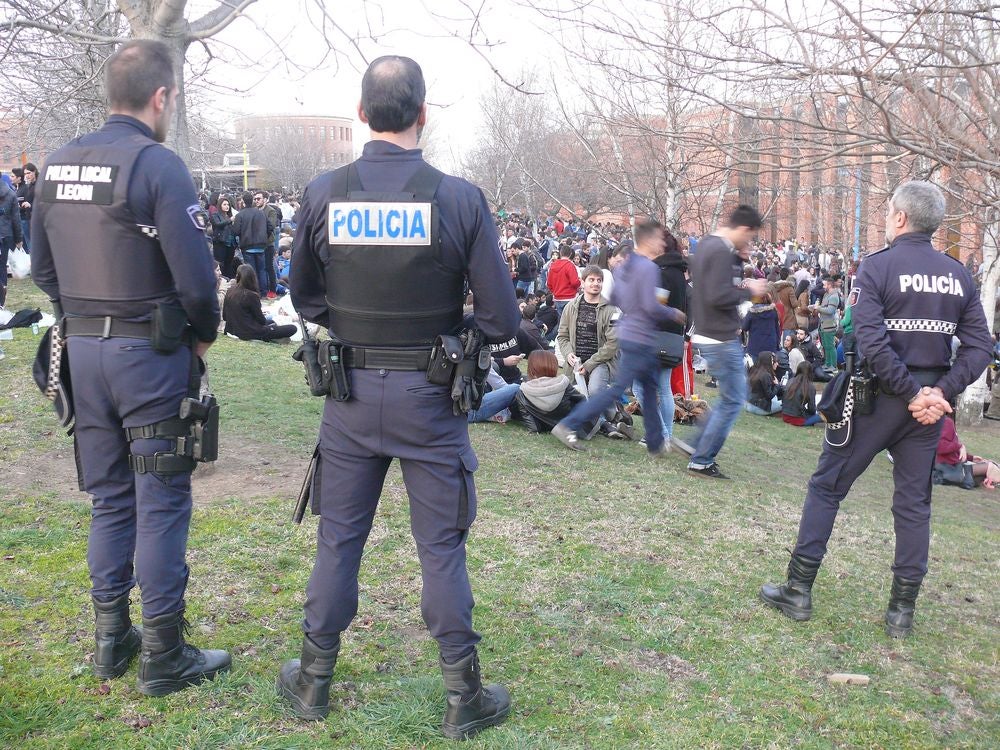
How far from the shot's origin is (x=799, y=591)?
425 centimetres

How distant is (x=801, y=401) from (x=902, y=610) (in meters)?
8.64

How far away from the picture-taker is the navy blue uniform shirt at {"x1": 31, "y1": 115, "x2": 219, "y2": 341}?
2859mm

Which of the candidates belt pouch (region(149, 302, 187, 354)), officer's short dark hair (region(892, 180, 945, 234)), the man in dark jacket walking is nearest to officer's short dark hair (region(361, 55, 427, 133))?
belt pouch (region(149, 302, 187, 354))

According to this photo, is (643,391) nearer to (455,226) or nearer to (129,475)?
(455,226)

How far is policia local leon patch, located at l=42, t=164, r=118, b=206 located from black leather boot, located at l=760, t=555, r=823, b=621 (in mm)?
3472

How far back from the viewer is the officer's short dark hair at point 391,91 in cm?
276

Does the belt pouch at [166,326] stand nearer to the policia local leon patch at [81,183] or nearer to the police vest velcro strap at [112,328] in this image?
the police vest velcro strap at [112,328]

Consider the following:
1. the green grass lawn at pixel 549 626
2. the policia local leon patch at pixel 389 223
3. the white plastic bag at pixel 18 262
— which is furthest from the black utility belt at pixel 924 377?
the white plastic bag at pixel 18 262

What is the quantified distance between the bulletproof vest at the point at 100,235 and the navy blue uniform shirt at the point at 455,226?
0.53 metres

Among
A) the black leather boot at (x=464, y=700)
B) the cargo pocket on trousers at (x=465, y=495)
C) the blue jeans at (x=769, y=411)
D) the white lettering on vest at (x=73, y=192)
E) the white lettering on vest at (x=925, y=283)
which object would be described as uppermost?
the white lettering on vest at (x=73, y=192)

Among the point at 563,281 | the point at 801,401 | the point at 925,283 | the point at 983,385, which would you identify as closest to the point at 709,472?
the point at 925,283

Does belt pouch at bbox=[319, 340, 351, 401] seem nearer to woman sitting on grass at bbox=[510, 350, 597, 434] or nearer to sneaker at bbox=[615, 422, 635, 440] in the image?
woman sitting on grass at bbox=[510, 350, 597, 434]

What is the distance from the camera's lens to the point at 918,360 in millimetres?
Answer: 3988

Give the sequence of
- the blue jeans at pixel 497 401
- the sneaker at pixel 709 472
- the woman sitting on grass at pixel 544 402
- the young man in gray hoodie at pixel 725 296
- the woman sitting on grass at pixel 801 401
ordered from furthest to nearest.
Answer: the woman sitting on grass at pixel 801 401, the blue jeans at pixel 497 401, the woman sitting on grass at pixel 544 402, the sneaker at pixel 709 472, the young man in gray hoodie at pixel 725 296
